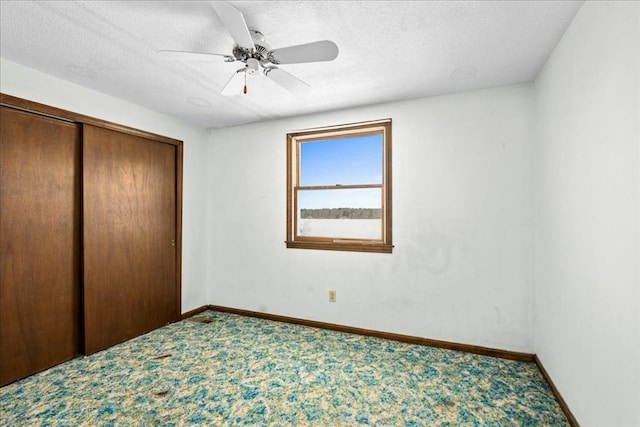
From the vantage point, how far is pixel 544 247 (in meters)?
2.37

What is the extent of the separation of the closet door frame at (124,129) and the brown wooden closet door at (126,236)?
0.04 metres

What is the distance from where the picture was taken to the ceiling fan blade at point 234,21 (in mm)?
1426

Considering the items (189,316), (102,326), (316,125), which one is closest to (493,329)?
(316,125)

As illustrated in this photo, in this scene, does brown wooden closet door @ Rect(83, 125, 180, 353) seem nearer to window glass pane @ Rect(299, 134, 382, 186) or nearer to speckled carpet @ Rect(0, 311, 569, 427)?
speckled carpet @ Rect(0, 311, 569, 427)

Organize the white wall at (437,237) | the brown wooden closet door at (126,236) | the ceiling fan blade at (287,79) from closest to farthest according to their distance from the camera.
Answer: the ceiling fan blade at (287,79)
the white wall at (437,237)
the brown wooden closet door at (126,236)

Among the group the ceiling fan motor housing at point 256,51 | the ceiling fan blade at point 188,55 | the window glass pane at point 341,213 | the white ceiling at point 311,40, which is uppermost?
the white ceiling at point 311,40

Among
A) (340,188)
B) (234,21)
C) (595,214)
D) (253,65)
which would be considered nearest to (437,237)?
(340,188)

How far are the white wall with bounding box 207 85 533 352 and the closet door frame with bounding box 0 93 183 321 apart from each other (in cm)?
94

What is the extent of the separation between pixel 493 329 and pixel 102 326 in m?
3.55

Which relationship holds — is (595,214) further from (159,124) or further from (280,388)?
(159,124)

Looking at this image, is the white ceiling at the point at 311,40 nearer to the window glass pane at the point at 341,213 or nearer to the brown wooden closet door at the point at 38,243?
the brown wooden closet door at the point at 38,243

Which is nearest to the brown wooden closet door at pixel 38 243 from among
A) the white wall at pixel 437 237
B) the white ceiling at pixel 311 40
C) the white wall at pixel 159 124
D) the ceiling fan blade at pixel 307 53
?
the white wall at pixel 159 124

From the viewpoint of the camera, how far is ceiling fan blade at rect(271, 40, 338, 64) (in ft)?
5.57

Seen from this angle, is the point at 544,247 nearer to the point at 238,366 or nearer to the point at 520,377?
the point at 520,377
